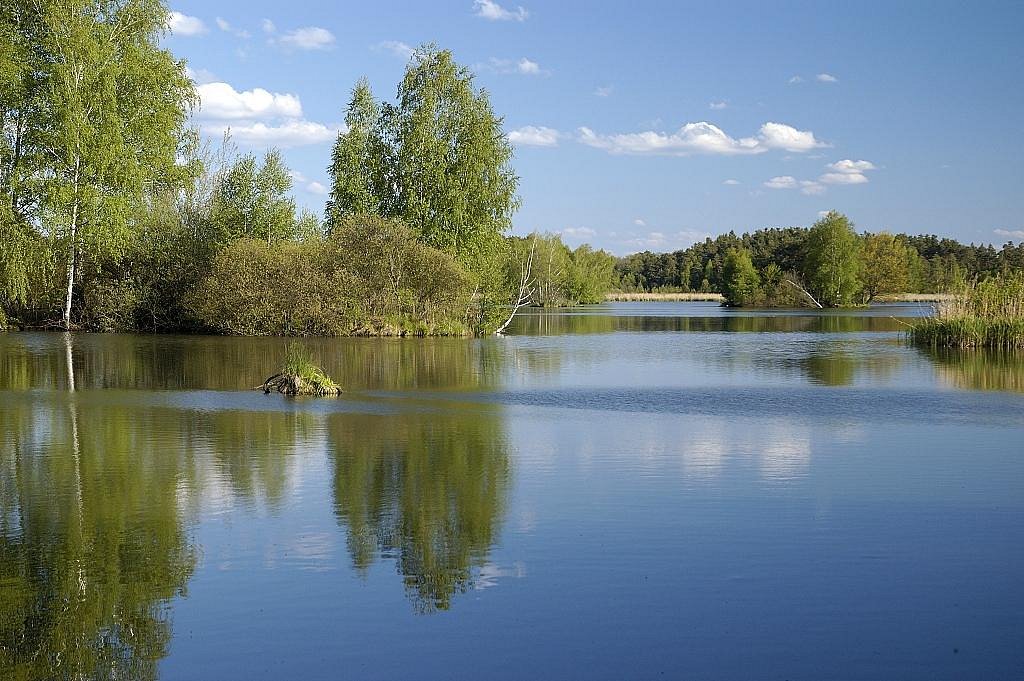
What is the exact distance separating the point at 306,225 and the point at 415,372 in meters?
27.9

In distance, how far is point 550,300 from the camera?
112875mm

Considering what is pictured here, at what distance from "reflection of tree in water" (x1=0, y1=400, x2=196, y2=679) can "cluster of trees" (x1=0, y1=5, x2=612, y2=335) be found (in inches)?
→ 1005

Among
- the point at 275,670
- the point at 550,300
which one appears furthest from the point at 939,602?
the point at 550,300

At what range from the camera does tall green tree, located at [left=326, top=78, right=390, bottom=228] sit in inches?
1949

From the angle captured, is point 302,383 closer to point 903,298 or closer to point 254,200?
point 254,200

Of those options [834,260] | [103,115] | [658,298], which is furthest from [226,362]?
[658,298]

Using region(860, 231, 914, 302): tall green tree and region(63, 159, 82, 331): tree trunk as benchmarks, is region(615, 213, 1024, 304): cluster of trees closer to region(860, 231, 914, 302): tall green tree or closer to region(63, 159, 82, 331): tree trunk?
region(860, 231, 914, 302): tall green tree

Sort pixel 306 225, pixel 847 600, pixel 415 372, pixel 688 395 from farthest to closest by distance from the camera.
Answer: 1. pixel 306 225
2. pixel 415 372
3. pixel 688 395
4. pixel 847 600

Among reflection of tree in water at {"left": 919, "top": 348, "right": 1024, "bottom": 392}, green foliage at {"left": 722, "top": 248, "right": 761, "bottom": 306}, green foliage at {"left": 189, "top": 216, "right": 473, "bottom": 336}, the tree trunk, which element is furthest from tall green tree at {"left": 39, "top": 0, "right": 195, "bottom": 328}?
green foliage at {"left": 722, "top": 248, "right": 761, "bottom": 306}

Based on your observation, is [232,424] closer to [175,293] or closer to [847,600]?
[847,600]

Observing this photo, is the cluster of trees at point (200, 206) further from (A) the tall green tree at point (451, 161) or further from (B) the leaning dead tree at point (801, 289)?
(B) the leaning dead tree at point (801, 289)

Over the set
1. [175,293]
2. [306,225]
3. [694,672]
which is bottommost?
[694,672]

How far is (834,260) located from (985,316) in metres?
72.4

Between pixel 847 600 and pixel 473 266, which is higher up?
pixel 473 266
